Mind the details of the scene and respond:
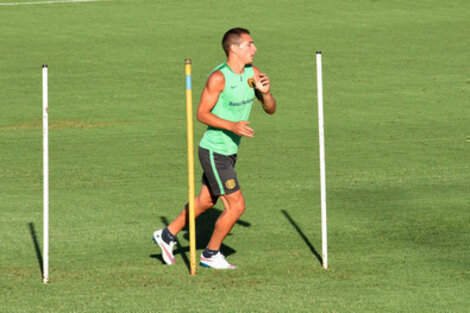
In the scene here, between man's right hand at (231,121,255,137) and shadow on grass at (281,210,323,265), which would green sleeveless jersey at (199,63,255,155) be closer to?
man's right hand at (231,121,255,137)

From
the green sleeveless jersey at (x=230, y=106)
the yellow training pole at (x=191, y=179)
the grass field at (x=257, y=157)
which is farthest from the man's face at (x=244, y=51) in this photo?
the grass field at (x=257, y=157)

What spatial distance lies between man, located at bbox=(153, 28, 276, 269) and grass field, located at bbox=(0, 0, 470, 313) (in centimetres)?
55

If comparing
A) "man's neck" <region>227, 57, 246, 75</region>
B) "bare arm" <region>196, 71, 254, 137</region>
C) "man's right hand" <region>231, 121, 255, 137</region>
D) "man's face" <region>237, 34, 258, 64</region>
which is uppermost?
"man's face" <region>237, 34, 258, 64</region>

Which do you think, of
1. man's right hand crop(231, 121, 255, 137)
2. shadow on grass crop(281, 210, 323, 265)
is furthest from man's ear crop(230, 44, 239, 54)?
shadow on grass crop(281, 210, 323, 265)

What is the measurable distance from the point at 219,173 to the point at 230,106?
0.65 meters

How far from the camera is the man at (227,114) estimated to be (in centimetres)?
913

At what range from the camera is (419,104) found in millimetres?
21688

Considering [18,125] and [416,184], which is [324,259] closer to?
[416,184]

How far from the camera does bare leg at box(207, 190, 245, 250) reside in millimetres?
9336

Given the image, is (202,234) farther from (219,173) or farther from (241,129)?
(241,129)

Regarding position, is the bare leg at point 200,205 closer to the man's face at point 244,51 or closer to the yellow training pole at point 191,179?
the yellow training pole at point 191,179

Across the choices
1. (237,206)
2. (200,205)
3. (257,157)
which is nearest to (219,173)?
(237,206)

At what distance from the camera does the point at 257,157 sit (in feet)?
53.8

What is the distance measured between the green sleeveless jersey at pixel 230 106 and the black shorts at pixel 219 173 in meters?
0.06
